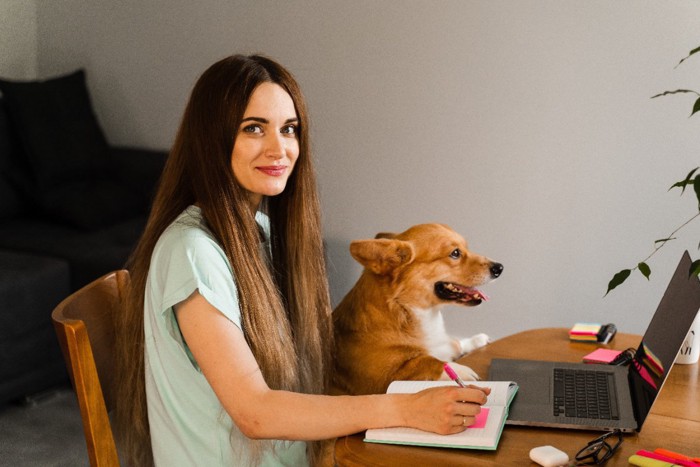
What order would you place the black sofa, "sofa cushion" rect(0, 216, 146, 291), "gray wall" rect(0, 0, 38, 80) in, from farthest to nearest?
1. "gray wall" rect(0, 0, 38, 80)
2. "sofa cushion" rect(0, 216, 146, 291)
3. the black sofa

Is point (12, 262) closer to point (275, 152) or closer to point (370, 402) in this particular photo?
point (275, 152)

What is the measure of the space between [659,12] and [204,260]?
2.06 metres

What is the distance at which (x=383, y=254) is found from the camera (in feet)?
5.98

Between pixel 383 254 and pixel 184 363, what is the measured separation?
0.50 meters

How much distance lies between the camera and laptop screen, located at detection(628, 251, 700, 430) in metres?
1.47

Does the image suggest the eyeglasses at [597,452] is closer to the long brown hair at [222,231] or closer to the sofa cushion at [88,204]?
the long brown hair at [222,231]

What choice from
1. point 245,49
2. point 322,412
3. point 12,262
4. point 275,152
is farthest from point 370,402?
point 245,49

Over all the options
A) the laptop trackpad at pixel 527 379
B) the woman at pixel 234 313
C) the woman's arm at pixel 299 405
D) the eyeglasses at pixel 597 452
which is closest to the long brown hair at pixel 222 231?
the woman at pixel 234 313

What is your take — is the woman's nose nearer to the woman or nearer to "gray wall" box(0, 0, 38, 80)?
the woman

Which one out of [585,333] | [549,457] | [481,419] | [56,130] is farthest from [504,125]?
[549,457]

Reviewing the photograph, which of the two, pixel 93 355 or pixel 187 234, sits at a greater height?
pixel 187 234

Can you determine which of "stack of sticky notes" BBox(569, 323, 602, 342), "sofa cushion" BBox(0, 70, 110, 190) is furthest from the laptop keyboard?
"sofa cushion" BBox(0, 70, 110, 190)

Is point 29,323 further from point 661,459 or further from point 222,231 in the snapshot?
point 661,459

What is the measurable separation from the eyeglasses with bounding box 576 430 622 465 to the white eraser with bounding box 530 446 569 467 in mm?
28
